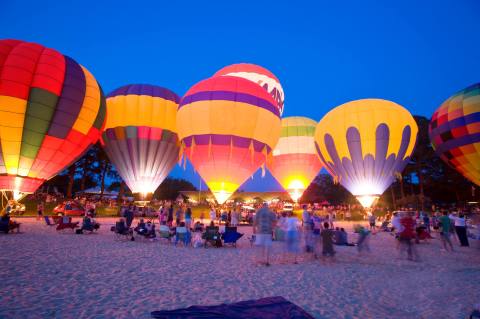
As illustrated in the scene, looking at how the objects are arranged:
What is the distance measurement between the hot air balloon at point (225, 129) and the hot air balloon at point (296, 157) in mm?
9720

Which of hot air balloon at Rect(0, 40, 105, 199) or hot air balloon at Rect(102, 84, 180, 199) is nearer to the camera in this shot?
hot air balloon at Rect(0, 40, 105, 199)

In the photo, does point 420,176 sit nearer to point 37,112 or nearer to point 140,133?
point 140,133

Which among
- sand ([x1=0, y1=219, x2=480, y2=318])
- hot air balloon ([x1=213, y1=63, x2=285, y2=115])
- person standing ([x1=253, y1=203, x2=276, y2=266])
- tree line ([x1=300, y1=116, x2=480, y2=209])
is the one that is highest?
A: hot air balloon ([x1=213, y1=63, x2=285, y2=115])

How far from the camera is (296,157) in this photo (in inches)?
1118

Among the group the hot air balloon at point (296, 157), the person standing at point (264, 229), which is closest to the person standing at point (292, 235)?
the person standing at point (264, 229)

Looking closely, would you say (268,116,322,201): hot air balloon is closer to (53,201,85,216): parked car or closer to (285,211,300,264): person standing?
(53,201,85,216): parked car

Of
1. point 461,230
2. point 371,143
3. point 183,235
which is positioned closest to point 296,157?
point 371,143

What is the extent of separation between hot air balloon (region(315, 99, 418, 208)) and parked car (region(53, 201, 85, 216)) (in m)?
20.7

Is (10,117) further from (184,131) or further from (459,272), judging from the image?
(459,272)

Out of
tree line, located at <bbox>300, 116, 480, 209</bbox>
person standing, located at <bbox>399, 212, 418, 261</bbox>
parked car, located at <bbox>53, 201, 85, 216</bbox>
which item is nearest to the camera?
person standing, located at <bbox>399, 212, 418, 261</bbox>

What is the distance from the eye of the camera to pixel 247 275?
7129 mm

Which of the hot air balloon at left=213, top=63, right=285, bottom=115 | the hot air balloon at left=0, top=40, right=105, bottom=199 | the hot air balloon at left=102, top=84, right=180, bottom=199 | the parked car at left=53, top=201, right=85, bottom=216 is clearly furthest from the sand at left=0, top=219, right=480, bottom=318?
the hot air balloon at left=213, top=63, right=285, bottom=115

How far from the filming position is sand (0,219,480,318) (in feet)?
15.6

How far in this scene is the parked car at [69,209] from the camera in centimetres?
2320
